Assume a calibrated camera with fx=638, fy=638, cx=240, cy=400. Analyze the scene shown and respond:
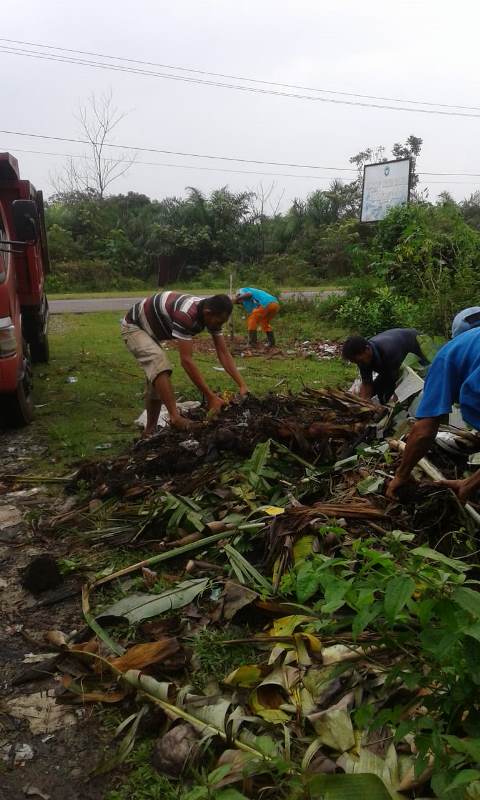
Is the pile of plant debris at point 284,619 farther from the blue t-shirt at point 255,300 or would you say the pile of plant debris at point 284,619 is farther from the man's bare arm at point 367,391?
the blue t-shirt at point 255,300

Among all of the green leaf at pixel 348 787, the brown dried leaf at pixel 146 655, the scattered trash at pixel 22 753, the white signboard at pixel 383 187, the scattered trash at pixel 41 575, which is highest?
the white signboard at pixel 383 187

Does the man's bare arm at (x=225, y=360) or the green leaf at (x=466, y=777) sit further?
the man's bare arm at (x=225, y=360)

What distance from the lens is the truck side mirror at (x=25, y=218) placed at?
596 centimetres

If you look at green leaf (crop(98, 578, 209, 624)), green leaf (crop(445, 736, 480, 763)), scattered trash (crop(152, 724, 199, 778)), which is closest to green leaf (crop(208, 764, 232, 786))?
scattered trash (crop(152, 724, 199, 778))

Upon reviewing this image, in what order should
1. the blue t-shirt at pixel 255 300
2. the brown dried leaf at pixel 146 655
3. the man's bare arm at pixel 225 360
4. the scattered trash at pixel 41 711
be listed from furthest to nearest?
the blue t-shirt at pixel 255 300 → the man's bare arm at pixel 225 360 → the brown dried leaf at pixel 146 655 → the scattered trash at pixel 41 711

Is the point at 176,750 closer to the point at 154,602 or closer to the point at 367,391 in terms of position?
the point at 154,602

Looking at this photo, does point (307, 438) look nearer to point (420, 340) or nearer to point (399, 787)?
point (420, 340)

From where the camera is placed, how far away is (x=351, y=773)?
1836mm

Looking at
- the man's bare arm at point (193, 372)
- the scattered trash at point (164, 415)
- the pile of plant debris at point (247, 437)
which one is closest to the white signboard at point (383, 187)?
the scattered trash at point (164, 415)

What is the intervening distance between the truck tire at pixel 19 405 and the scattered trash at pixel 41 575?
2.89 metres

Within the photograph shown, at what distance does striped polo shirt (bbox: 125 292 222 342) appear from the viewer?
5.27 meters

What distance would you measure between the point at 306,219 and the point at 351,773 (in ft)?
86.4

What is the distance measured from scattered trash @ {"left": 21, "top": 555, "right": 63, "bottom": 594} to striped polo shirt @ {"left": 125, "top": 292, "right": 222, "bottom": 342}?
2.45m

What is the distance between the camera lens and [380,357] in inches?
207
